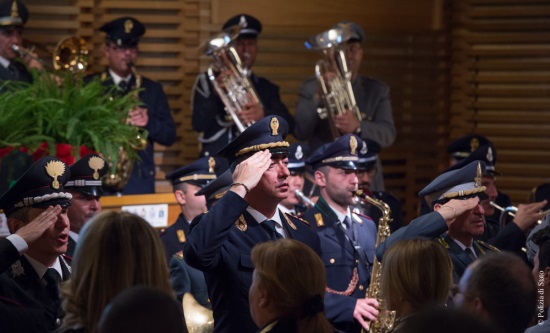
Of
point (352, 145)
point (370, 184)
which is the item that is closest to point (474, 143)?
point (370, 184)

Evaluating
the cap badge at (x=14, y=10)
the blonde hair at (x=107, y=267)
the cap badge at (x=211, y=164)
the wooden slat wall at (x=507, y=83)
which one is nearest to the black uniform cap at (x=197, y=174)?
the cap badge at (x=211, y=164)

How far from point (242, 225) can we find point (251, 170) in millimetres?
245

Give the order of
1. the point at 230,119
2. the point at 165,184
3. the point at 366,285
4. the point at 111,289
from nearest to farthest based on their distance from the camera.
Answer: the point at 111,289, the point at 366,285, the point at 230,119, the point at 165,184

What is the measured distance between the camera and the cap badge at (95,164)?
567cm

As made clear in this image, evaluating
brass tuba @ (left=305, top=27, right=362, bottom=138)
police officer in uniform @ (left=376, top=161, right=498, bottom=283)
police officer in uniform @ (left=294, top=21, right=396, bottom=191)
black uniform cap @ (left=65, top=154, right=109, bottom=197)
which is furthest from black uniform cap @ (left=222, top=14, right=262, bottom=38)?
police officer in uniform @ (left=376, top=161, right=498, bottom=283)

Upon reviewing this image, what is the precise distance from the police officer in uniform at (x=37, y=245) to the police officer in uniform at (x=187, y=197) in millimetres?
2016

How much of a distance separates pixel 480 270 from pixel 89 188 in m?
2.68

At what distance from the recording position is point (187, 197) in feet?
23.6

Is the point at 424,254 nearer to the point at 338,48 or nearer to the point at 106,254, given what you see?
the point at 106,254

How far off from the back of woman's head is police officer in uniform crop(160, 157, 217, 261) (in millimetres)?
2848

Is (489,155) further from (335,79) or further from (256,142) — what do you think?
(256,142)

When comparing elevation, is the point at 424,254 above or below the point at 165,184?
above

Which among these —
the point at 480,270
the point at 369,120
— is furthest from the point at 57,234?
the point at 369,120

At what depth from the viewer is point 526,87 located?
10641mm
